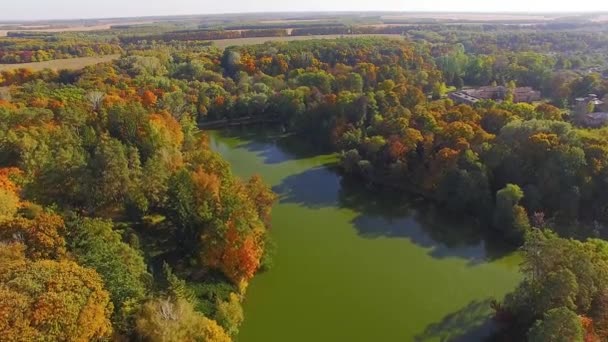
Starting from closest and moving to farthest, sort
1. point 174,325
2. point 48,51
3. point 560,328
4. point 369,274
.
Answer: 1. point 560,328
2. point 174,325
3. point 369,274
4. point 48,51

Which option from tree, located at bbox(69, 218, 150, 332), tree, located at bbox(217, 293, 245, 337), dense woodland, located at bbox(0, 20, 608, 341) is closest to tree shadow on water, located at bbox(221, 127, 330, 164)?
dense woodland, located at bbox(0, 20, 608, 341)

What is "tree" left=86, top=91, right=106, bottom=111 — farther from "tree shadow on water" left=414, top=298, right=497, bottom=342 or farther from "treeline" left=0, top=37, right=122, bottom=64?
"treeline" left=0, top=37, right=122, bottom=64

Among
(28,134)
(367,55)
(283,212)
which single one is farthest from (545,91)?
(28,134)

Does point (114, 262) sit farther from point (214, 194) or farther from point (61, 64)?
point (61, 64)

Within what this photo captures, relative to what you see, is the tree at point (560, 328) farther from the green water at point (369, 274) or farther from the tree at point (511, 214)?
the tree at point (511, 214)

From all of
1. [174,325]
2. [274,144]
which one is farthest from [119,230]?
[274,144]

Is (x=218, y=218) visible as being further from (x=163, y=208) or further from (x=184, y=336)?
(x=184, y=336)
